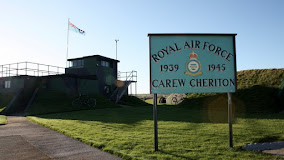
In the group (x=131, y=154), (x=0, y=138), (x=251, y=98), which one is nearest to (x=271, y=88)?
(x=251, y=98)

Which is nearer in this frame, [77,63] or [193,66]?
[193,66]

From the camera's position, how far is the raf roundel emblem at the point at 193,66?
658 cm

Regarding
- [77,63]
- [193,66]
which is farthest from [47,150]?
[77,63]

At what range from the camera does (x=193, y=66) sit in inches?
260

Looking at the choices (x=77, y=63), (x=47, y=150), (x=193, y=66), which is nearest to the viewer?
(x=47, y=150)

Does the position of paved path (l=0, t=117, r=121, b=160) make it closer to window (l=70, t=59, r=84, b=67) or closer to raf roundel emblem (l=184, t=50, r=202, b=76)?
raf roundel emblem (l=184, t=50, r=202, b=76)

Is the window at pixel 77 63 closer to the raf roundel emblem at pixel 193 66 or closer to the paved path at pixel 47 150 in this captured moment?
the paved path at pixel 47 150

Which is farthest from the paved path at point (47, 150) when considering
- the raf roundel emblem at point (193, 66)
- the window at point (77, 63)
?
the window at point (77, 63)

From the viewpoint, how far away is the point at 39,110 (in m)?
19.3

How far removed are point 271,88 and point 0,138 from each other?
21.1m

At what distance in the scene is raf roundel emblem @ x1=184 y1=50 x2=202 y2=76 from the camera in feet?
21.6

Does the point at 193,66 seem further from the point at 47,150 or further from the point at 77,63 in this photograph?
the point at 77,63

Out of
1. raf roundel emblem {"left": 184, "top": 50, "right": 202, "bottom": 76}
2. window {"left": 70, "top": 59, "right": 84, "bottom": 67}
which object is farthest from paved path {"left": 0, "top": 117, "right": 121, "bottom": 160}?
window {"left": 70, "top": 59, "right": 84, "bottom": 67}

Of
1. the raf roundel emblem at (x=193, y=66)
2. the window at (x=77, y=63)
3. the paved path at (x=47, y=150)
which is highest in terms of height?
the window at (x=77, y=63)
